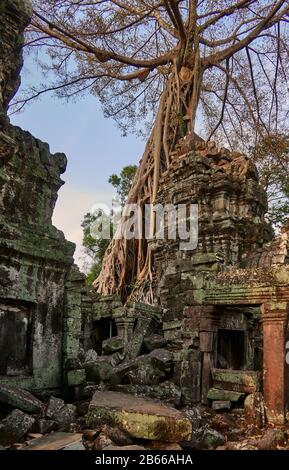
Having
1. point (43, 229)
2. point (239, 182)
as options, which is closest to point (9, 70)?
point (43, 229)

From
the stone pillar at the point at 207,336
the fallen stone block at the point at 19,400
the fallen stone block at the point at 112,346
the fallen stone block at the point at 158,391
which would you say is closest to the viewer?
the fallen stone block at the point at 19,400

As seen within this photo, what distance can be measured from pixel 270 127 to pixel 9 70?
45.2 ft

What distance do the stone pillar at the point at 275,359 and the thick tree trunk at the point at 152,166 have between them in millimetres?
7264

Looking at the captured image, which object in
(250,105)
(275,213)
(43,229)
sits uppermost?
(250,105)

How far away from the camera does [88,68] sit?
17531 millimetres

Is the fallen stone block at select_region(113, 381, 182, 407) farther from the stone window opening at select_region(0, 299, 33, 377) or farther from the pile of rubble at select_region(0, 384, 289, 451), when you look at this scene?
the stone window opening at select_region(0, 299, 33, 377)

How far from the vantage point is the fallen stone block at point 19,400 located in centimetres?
377

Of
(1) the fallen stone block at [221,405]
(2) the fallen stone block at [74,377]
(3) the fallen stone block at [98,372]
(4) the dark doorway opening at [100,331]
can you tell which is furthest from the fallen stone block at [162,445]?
(4) the dark doorway opening at [100,331]

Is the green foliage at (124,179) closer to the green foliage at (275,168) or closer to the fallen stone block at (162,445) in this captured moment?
the green foliage at (275,168)

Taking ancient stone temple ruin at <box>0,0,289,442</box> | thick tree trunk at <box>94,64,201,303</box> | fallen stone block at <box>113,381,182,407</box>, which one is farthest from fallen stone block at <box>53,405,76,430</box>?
thick tree trunk at <box>94,64,201,303</box>

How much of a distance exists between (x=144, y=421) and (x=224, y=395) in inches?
99.2

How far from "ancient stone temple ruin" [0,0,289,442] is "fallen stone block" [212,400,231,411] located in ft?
0.06

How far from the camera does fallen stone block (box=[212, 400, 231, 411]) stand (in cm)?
565
